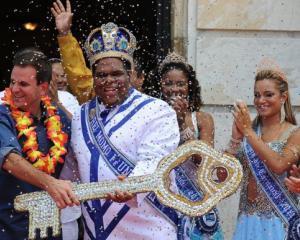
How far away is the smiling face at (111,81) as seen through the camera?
4934 millimetres

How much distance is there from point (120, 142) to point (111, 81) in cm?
34

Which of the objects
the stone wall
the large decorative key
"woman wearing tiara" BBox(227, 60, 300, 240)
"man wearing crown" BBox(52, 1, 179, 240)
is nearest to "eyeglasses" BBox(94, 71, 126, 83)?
"man wearing crown" BBox(52, 1, 179, 240)

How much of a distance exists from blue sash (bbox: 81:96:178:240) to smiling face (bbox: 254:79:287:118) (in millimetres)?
953

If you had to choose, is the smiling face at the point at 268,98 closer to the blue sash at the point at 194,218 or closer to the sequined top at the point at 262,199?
the sequined top at the point at 262,199

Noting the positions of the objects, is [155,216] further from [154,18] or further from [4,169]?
→ [154,18]

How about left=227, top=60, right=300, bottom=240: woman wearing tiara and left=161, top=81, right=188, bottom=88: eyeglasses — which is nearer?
left=227, top=60, right=300, bottom=240: woman wearing tiara

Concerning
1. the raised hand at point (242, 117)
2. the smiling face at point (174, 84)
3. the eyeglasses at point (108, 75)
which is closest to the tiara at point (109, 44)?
the eyeglasses at point (108, 75)

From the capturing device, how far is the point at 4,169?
4.69 meters

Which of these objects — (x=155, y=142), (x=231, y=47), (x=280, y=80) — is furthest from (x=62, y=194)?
(x=231, y=47)

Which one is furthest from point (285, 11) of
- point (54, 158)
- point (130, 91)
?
point (54, 158)

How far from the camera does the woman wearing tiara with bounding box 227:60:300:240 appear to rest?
548cm

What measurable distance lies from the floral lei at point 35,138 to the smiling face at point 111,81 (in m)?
0.29

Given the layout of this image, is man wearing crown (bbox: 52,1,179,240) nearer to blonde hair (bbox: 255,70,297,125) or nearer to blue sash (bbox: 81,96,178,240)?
blue sash (bbox: 81,96,178,240)

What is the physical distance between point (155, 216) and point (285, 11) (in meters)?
2.93
